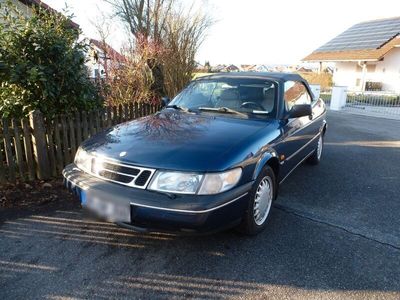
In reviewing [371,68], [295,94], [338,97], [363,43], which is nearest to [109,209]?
[295,94]

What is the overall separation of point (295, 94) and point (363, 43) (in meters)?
21.2

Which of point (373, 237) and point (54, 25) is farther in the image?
point (54, 25)

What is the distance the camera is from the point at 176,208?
240cm

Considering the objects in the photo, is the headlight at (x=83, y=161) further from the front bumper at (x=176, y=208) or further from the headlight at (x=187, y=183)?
the headlight at (x=187, y=183)

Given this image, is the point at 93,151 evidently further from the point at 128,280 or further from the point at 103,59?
the point at 103,59

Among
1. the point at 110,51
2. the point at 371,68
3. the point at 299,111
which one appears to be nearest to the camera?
the point at 299,111

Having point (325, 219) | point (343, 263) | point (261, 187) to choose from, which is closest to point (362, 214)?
point (325, 219)

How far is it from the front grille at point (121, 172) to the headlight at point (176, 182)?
0.07 m

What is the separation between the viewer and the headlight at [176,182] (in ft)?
8.11

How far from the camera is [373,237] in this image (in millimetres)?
3184

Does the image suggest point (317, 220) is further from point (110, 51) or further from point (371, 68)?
point (371, 68)

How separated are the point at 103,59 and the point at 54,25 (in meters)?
4.26

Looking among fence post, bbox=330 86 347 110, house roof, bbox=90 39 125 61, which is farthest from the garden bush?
fence post, bbox=330 86 347 110

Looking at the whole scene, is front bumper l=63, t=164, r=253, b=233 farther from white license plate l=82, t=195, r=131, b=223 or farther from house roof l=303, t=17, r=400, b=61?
house roof l=303, t=17, r=400, b=61
